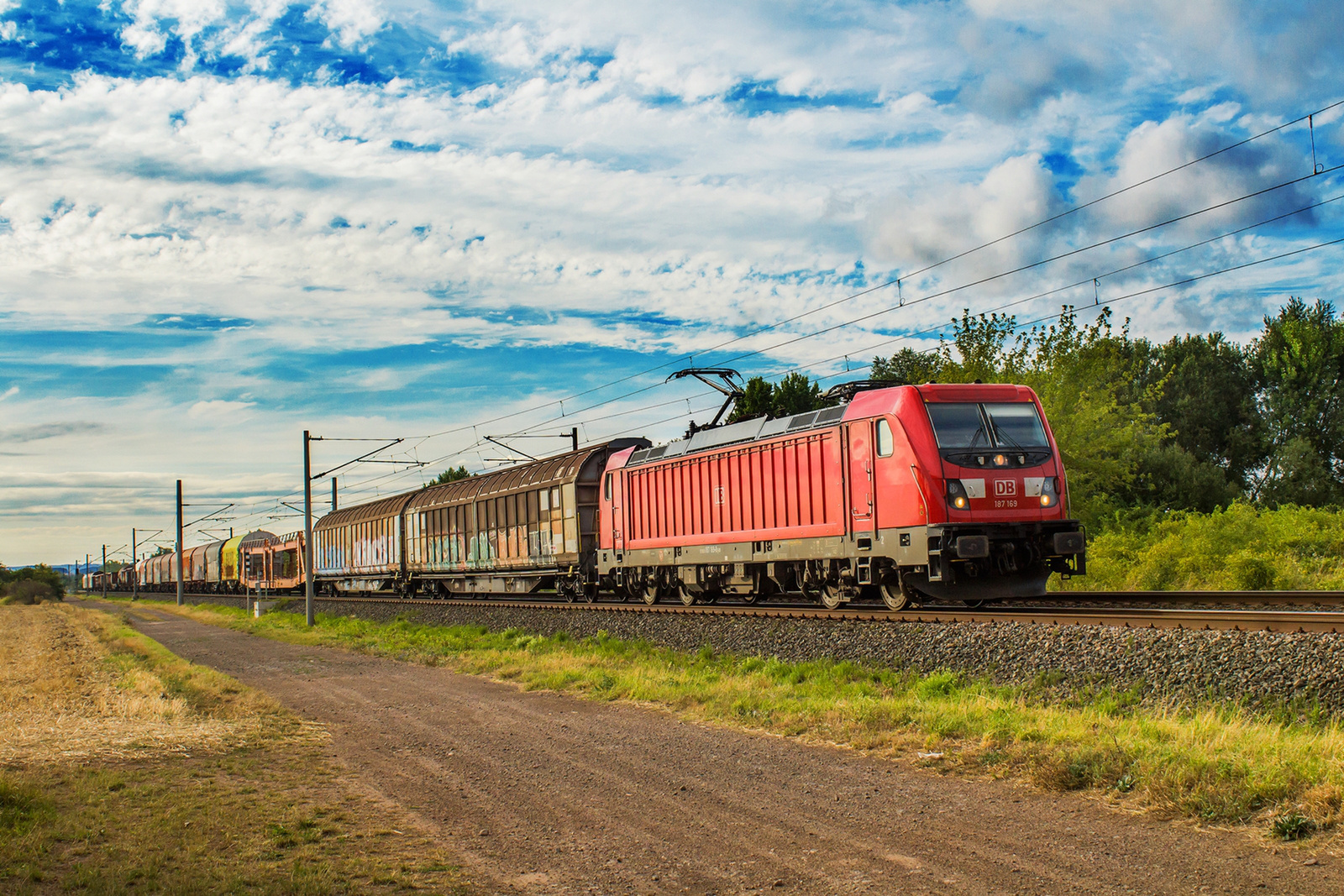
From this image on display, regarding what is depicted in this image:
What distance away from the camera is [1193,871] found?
6.02 m

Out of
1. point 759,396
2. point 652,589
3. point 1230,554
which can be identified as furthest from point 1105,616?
point 759,396

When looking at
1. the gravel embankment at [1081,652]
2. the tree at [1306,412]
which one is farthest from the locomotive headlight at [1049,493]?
the tree at [1306,412]

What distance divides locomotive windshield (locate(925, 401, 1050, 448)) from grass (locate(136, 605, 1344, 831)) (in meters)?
4.30

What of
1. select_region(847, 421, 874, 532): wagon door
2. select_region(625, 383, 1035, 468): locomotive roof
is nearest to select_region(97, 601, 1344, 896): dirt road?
select_region(847, 421, 874, 532): wagon door

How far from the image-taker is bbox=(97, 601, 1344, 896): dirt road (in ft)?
20.1

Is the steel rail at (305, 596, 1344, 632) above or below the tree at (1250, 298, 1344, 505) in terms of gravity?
below

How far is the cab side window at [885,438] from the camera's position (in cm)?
1658

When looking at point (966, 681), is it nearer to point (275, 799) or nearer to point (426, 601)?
point (275, 799)

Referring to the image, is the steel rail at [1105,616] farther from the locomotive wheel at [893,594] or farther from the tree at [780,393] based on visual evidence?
the tree at [780,393]

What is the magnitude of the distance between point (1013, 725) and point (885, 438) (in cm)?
753

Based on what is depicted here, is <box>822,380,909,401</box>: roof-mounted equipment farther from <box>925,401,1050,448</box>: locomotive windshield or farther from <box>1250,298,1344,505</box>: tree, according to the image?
<box>1250,298,1344,505</box>: tree

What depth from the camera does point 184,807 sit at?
8.23m

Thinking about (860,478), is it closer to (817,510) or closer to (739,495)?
(817,510)

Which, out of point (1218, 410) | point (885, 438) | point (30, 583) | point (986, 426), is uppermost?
point (1218, 410)
